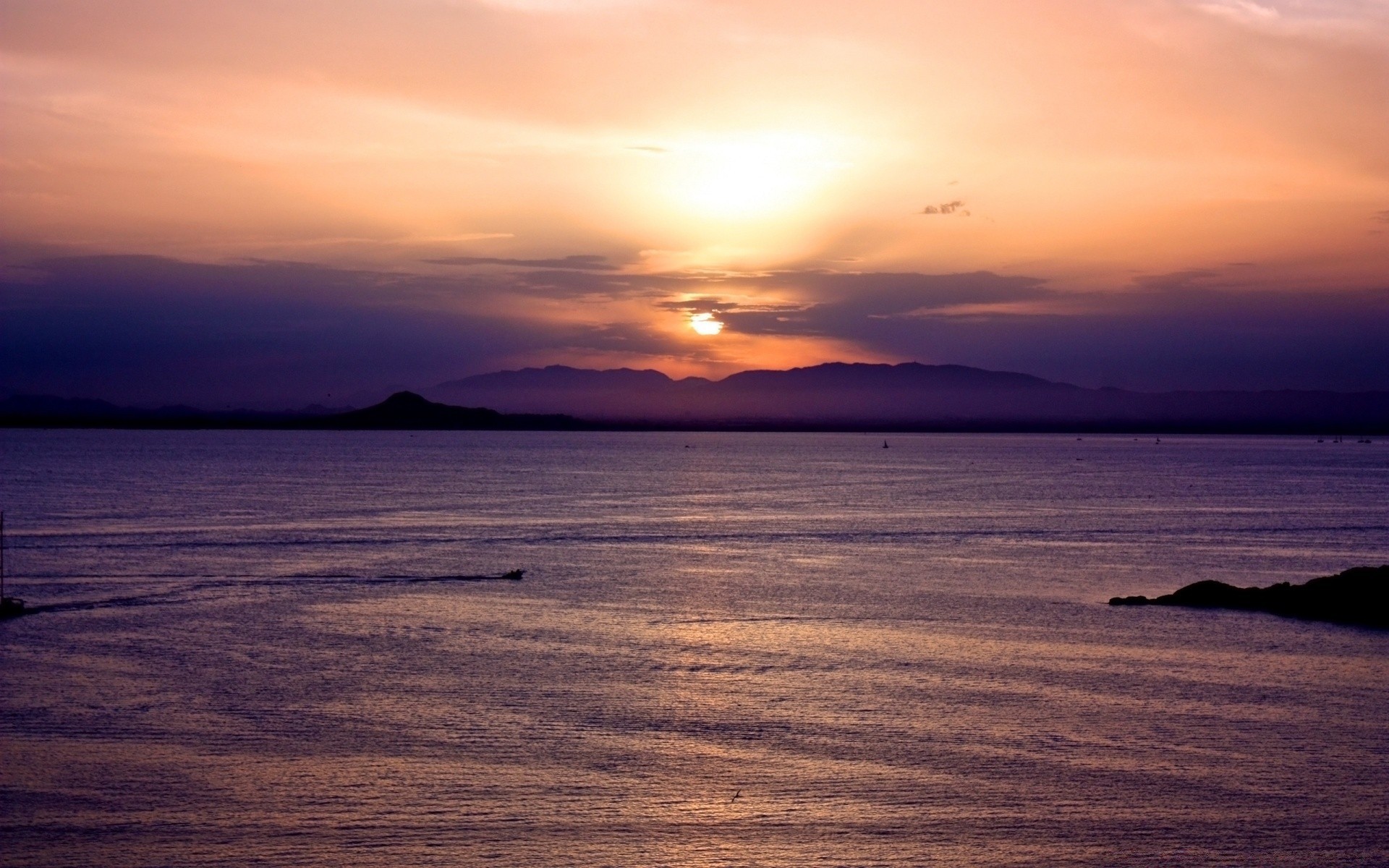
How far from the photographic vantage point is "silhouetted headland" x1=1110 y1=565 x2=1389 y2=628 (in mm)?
34688

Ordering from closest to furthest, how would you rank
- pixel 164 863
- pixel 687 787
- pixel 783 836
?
1. pixel 164 863
2. pixel 783 836
3. pixel 687 787

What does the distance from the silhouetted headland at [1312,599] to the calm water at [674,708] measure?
59.5 inches

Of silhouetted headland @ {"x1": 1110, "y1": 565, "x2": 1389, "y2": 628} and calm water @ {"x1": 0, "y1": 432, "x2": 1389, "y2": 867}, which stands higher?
silhouetted headland @ {"x1": 1110, "y1": 565, "x2": 1389, "y2": 628}

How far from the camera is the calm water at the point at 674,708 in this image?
15.5m

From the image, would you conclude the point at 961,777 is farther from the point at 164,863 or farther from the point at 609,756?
the point at 164,863

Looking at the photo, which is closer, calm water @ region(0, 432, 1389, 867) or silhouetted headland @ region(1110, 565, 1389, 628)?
calm water @ region(0, 432, 1389, 867)

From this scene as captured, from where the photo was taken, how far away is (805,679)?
25.3 metres

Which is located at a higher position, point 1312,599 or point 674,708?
point 1312,599

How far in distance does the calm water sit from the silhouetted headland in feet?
4.96

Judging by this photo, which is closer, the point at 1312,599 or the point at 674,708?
the point at 674,708

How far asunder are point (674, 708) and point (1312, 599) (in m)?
23.4

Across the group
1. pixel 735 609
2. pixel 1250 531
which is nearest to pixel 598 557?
pixel 735 609

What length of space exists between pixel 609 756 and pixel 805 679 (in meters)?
7.25

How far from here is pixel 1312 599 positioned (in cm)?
3597
